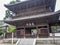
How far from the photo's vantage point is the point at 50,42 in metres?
19.1

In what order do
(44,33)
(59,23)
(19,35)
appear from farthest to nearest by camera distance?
(59,23) → (19,35) → (44,33)

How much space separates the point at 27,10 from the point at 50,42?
9.25 meters

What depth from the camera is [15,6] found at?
A: 86.7ft

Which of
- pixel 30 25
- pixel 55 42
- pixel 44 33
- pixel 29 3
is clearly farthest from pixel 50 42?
pixel 29 3

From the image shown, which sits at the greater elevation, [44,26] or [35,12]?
[35,12]

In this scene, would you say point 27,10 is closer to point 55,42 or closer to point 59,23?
point 59,23

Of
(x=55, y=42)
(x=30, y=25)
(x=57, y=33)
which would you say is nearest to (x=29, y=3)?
(x=30, y=25)

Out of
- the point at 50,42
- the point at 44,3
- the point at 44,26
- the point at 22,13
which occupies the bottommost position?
the point at 50,42

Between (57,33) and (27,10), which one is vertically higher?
(27,10)

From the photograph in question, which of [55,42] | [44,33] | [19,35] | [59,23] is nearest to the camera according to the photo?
[55,42]

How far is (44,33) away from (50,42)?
3.02 meters

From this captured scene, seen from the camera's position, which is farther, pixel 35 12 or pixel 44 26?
pixel 35 12

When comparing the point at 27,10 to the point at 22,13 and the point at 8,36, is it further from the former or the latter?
the point at 8,36

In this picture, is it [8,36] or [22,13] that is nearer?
[8,36]
